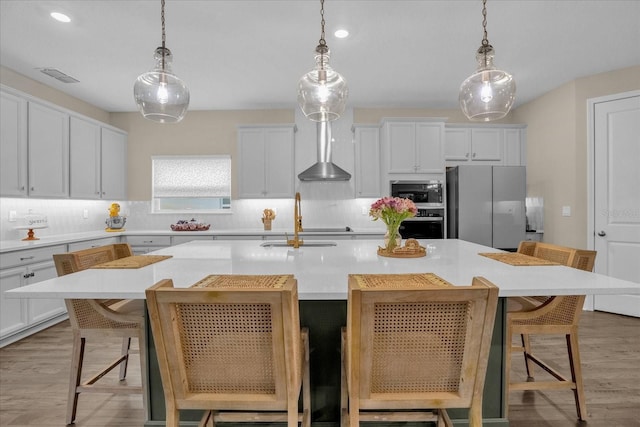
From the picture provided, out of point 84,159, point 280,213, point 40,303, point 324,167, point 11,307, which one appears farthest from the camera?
point 280,213

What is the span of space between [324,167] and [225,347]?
383 cm

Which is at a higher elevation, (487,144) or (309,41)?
(309,41)

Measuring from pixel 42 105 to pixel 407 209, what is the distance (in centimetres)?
402

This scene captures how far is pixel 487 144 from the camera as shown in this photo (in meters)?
4.93

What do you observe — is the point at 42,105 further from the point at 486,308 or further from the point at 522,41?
the point at 522,41

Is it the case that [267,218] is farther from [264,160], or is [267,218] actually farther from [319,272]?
[319,272]

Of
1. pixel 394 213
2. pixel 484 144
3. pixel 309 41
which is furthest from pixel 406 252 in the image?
pixel 484 144

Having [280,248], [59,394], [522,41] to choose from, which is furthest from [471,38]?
[59,394]

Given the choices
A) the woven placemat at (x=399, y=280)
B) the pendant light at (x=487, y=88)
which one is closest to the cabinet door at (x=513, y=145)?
the pendant light at (x=487, y=88)

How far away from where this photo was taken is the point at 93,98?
15.4 ft

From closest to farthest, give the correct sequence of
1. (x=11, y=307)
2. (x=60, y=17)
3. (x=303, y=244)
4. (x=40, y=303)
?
(x=60, y=17), (x=303, y=244), (x=11, y=307), (x=40, y=303)

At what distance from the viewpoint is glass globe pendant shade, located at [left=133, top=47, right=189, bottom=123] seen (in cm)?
191

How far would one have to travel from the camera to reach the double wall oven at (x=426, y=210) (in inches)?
179

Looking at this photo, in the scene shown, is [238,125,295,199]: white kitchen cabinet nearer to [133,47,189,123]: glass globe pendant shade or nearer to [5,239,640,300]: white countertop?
[5,239,640,300]: white countertop
